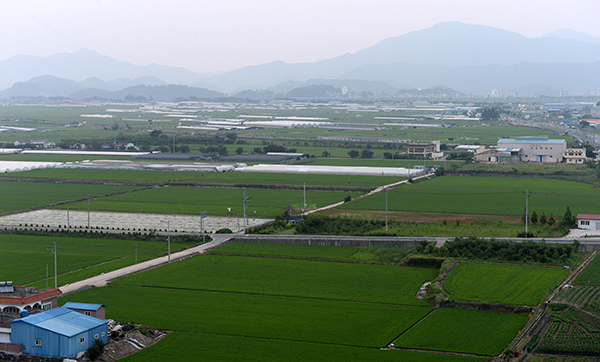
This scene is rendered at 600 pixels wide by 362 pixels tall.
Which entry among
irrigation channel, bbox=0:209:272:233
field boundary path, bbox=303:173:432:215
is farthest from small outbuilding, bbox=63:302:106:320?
field boundary path, bbox=303:173:432:215

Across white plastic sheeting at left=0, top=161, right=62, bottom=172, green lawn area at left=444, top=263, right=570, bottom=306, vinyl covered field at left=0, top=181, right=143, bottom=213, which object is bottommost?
green lawn area at left=444, top=263, right=570, bottom=306

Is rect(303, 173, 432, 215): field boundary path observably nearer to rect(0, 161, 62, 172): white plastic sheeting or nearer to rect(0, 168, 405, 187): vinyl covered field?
rect(0, 168, 405, 187): vinyl covered field

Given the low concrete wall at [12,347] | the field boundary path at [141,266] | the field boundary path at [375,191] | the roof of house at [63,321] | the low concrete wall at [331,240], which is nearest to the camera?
the roof of house at [63,321]

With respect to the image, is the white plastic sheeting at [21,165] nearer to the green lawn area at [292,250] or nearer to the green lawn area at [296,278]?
the green lawn area at [292,250]

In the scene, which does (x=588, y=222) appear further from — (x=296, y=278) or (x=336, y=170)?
(x=336, y=170)

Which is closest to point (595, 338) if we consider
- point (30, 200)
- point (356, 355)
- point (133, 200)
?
point (356, 355)

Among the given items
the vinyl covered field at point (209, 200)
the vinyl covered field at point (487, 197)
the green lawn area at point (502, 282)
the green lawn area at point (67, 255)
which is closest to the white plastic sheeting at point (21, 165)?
the vinyl covered field at point (209, 200)
